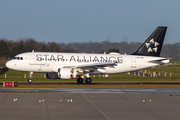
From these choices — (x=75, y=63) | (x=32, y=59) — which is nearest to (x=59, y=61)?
(x=75, y=63)

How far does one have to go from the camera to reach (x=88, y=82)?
123 ft

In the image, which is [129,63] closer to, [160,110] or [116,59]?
[116,59]

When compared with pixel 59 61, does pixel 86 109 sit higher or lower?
lower

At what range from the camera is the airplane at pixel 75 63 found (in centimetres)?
3634

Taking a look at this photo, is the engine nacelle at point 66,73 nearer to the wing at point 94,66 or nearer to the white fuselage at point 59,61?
the wing at point 94,66

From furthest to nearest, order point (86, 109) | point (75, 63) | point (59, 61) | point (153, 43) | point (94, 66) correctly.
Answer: point (153, 43), point (75, 63), point (59, 61), point (94, 66), point (86, 109)

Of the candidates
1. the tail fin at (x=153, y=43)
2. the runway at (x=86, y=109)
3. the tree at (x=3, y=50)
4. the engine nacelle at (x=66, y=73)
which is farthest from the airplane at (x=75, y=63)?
the tree at (x=3, y=50)

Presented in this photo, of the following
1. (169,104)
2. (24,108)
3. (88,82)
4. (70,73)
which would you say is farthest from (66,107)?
(88,82)

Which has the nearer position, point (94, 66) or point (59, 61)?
point (94, 66)

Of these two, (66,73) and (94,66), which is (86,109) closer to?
(66,73)

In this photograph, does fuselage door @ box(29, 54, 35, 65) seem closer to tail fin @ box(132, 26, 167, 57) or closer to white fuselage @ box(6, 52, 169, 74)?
white fuselage @ box(6, 52, 169, 74)

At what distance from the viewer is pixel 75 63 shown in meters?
37.8

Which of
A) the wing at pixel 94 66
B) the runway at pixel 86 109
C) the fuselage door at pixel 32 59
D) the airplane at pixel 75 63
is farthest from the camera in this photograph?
the fuselage door at pixel 32 59

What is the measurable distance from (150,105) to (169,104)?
1.41m
